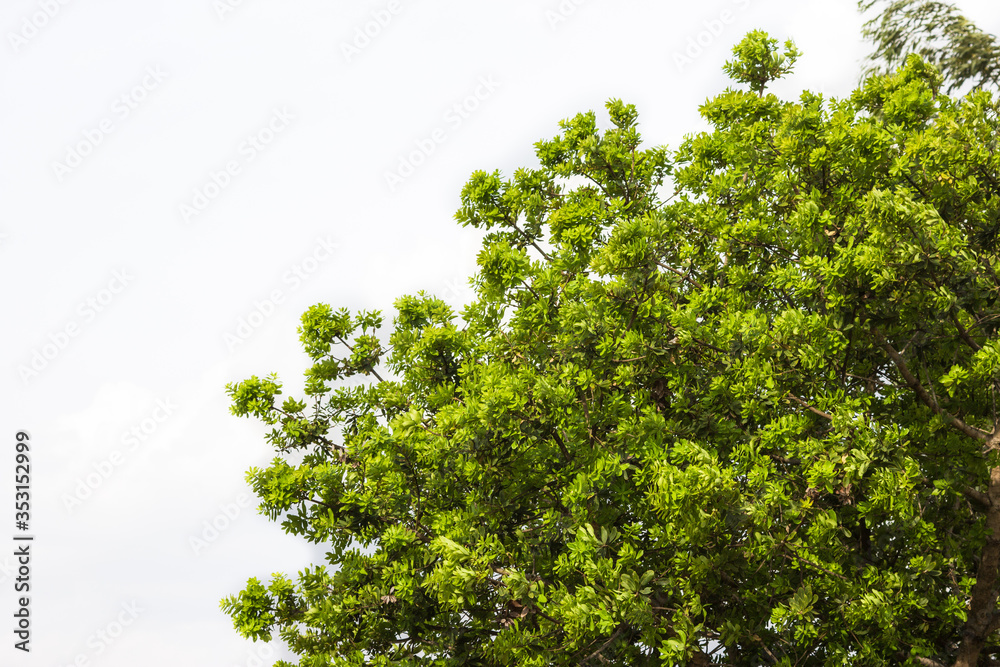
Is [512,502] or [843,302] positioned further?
[512,502]

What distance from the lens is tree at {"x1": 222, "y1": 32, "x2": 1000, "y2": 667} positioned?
812 centimetres

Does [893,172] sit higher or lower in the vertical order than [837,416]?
higher

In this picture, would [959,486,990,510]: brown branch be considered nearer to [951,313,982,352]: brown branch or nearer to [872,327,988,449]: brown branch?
[872,327,988,449]: brown branch

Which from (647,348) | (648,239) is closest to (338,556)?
(647,348)

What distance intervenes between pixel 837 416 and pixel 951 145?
10.6 feet

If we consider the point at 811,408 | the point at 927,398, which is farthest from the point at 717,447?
the point at 927,398

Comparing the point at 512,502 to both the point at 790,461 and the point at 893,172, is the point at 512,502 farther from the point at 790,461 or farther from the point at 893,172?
the point at 893,172

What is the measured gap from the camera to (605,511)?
9.06 m

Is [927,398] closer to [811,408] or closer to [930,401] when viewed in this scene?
[930,401]

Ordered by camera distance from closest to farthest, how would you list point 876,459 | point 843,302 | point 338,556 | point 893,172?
point 876,459
point 843,302
point 893,172
point 338,556

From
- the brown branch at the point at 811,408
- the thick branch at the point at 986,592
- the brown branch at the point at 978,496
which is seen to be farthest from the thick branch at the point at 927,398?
the brown branch at the point at 811,408

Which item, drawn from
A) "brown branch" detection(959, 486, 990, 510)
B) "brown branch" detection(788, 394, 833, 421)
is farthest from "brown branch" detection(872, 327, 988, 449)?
"brown branch" detection(788, 394, 833, 421)

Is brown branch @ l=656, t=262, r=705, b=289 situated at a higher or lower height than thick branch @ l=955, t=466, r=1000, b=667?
higher

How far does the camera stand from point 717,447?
30.5ft
